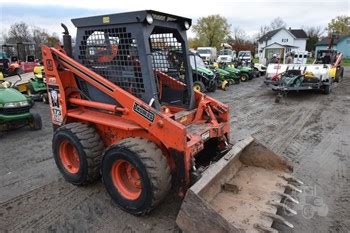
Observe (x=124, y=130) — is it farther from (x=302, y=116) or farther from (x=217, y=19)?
(x=217, y=19)

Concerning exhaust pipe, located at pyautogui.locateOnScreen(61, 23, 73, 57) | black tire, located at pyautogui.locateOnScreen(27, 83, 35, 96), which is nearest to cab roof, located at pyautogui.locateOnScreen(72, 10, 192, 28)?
exhaust pipe, located at pyautogui.locateOnScreen(61, 23, 73, 57)

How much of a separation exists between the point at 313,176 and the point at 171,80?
8.32 ft

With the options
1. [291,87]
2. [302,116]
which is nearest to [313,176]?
[302,116]

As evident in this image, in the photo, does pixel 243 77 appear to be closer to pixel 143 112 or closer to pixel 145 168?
pixel 143 112

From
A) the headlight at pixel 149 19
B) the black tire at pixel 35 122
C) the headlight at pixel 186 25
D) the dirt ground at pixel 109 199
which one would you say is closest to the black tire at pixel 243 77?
the dirt ground at pixel 109 199

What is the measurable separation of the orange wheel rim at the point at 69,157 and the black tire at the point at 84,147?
0.12 metres

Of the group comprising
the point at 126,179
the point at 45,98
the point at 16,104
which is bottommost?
the point at 45,98

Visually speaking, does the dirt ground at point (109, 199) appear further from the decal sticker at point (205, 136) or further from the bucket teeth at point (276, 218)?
the decal sticker at point (205, 136)

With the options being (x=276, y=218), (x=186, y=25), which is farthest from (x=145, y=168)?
(x=186, y=25)

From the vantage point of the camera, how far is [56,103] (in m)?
4.34

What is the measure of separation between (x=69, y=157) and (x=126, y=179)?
1.10 m

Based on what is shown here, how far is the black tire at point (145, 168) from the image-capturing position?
10.2 ft

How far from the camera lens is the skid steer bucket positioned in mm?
2699

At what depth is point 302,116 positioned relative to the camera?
888 cm
